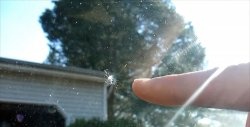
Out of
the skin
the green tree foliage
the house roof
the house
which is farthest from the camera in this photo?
the house

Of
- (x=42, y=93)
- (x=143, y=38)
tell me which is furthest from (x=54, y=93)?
(x=143, y=38)

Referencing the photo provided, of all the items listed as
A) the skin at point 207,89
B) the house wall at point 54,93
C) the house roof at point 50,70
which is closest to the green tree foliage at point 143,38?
the house roof at point 50,70

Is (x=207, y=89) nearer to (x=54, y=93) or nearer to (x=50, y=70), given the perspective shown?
(x=50, y=70)

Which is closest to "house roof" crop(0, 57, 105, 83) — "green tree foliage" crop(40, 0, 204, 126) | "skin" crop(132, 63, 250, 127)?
"green tree foliage" crop(40, 0, 204, 126)

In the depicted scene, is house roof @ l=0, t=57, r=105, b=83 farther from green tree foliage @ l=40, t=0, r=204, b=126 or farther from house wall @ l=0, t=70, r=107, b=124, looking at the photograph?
green tree foliage @ l=40, t=0, r=204, b=126

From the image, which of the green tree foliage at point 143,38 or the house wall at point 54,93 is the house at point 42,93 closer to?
the house wall at point 54,93

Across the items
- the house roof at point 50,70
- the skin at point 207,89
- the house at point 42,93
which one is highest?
the house roof at point 50,70

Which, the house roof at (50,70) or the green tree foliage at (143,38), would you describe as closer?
the green tree foliage at (143,38)
